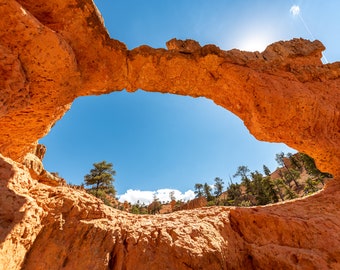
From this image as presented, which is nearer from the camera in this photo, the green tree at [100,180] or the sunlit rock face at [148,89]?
the sunlit rock face at [148,89]

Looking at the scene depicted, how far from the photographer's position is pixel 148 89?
37.5 ft

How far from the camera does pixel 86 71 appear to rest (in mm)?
9438

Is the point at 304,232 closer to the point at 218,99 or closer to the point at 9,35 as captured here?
the point at 218,99

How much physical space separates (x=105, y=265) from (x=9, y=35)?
298 inches

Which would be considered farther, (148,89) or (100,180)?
(100,180)

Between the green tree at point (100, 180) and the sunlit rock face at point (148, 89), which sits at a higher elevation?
the green tree at point (100, 180)

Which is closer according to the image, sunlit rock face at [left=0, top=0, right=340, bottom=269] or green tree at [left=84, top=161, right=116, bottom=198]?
sunlit rock face at [left=0, top=0, right=340, bottom=269]

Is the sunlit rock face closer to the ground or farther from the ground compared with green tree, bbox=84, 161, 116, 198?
closer to the ground

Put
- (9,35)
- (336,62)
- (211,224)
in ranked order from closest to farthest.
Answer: (211,224), (9,35), (336,62)

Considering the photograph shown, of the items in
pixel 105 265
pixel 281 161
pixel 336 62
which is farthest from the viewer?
pixel 281 161

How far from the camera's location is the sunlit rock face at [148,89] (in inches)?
171

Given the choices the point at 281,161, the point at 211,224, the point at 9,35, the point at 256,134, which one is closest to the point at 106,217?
the point at 211,224

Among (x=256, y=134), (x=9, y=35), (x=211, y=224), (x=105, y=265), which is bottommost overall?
(x=105, y=265)

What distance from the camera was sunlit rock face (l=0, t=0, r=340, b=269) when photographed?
4.35m
